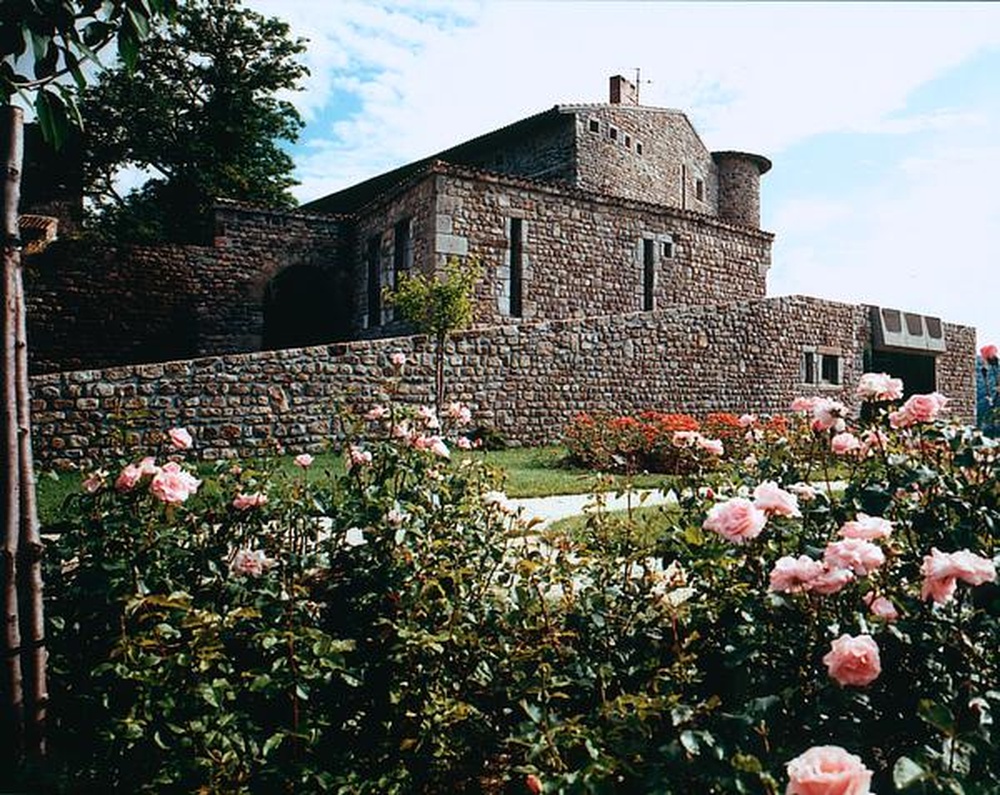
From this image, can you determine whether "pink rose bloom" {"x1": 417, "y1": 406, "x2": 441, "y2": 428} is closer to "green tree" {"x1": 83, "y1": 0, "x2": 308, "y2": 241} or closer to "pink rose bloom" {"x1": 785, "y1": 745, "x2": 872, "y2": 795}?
"pink rose bloom" {"x1": 785, "y1": 745, "x2": 872, "y2": 795}

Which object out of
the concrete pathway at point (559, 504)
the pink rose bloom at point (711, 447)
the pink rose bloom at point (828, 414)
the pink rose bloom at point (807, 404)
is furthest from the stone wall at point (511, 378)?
the pink rose bloom at point (828, 414)

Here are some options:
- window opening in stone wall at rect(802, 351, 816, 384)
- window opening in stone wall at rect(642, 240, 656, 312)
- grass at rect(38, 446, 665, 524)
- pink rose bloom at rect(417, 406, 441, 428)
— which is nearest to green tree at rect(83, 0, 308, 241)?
window opening in stone wall at rect(642, 240, 656, 312)

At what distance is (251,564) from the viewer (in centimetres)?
246

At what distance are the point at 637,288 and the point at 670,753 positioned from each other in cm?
1528

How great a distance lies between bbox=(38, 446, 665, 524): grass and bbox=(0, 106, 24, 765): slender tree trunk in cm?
337

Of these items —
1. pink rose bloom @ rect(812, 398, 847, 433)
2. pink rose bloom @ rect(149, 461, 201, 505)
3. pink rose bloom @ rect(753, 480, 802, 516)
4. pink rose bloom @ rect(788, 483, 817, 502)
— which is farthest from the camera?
pink rose bloom @ rect(812, 398, 847, 433)

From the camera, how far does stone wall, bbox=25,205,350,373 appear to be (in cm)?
1423

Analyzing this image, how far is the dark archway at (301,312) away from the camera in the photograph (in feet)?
57.0

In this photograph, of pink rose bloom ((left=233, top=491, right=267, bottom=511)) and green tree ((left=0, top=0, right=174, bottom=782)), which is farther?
pink rose bloom ((left=233, top=491, right=267, bottom=511))

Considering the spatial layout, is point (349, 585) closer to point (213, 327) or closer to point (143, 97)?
point (213, 327)

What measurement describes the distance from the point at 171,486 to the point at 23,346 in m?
0.56

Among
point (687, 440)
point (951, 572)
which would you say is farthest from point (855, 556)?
point (687, 440)

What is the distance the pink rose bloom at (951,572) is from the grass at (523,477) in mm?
3839

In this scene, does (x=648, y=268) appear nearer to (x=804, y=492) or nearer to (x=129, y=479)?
(x=804, y=492)
